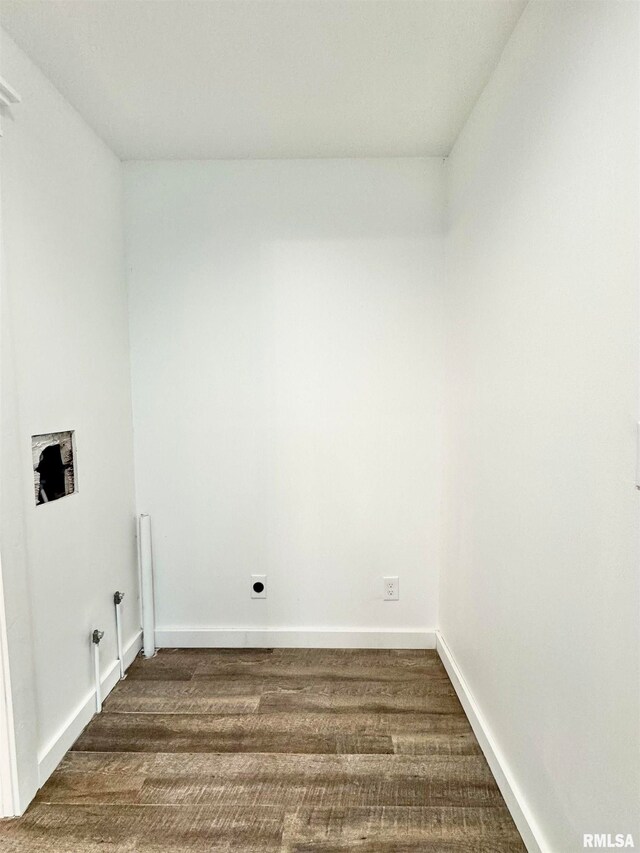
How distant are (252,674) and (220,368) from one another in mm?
1575

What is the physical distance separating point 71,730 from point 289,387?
69.7 inches

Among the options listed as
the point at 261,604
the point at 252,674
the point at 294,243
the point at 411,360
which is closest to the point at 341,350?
the point at 411,360

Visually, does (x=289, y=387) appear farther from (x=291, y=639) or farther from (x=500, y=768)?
(x=500, y=768)

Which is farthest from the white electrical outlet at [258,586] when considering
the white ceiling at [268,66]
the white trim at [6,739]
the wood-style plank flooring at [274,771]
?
the white ceiling at [268,66]

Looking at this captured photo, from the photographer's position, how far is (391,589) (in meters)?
2.62

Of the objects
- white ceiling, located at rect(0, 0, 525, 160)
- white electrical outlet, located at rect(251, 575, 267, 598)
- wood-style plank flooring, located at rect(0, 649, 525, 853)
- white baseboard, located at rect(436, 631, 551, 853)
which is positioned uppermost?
white ceiling, located at rect(0, 0, 525, 160)

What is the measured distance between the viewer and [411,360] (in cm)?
254

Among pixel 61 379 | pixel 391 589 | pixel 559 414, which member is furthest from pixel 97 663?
pixel 559 414

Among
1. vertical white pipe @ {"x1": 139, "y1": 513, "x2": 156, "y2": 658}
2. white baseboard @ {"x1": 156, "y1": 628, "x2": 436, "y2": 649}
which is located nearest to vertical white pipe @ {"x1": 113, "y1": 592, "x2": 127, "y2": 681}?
vertical white pipe @ {"x1": 139, "y1": 513, "x2": 156, "y2": 658}

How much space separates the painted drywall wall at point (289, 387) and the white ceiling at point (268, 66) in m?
0.27

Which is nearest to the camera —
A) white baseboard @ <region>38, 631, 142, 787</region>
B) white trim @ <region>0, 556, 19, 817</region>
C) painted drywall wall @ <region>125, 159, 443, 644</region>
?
white trim @ <region>0, 556, 19, 817</region>

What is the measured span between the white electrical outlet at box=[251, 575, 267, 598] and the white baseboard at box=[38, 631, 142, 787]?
696 mm

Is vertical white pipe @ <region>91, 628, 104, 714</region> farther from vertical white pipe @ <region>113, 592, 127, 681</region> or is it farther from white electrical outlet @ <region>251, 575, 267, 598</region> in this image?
white electrical outlet @ <region>251, 575, 267, 598</region>

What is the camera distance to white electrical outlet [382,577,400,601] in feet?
8.56
